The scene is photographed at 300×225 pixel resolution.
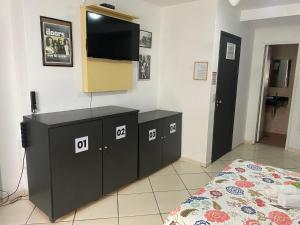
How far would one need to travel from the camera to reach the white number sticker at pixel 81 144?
2.31 meters

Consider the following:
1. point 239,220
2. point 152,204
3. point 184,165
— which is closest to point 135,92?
point 184,165

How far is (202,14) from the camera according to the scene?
3355 mm

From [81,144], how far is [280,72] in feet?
16.1

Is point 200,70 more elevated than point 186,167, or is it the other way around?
point 200,70

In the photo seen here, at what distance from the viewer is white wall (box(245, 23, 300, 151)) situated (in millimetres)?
4293

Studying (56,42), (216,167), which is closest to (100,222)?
(56,42)

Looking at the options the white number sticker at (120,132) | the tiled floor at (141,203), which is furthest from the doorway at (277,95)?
the white number sticker at (120,132)

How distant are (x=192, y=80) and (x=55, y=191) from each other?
96.0 inches

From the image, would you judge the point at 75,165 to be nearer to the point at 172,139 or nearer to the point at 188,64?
the point at 172,139

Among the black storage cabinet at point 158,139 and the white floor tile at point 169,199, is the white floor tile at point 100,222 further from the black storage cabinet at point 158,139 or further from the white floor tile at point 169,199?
the black storage cabinet at point 158,139

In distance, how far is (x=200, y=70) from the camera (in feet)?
11.4

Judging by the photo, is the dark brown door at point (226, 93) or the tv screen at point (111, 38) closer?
the tv screen at point (111, 38)

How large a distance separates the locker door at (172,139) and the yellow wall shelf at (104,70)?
842 mm

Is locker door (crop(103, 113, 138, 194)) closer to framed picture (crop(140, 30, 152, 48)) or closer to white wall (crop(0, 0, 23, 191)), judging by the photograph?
white wall (crop(0, 0, 23, 191))
